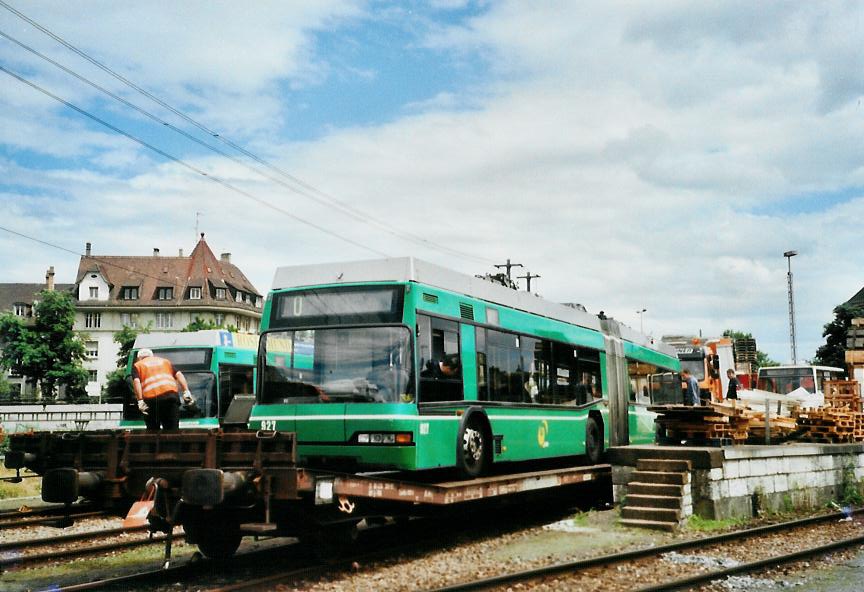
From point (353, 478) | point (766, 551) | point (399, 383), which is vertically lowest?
point (766, 551)

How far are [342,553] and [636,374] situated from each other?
35.1 feet

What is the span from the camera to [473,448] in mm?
12359

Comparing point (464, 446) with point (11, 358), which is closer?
point (464, 446)

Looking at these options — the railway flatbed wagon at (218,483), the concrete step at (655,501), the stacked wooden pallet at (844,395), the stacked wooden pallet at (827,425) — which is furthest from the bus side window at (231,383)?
the stacked wooden pallet at (844,395)

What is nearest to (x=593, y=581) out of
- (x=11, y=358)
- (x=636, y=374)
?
(x=636, y=374)

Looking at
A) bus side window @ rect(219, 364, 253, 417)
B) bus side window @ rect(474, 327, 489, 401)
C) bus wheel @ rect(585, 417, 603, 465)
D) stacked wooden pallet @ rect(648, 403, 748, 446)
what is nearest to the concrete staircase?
bus wheel @ rect(585, 417, 603, 465)

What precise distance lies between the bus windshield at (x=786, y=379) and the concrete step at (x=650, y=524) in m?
26.6

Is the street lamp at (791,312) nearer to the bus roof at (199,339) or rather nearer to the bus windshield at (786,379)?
the bus windshield at (786,379)

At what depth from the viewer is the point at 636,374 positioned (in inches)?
804

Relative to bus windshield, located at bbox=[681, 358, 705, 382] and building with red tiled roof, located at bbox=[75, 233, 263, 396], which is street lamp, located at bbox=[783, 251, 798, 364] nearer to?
bus windshield, located at bbox=[681, 358, 705, 382]

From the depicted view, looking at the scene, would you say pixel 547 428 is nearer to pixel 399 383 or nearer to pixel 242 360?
pixel 399 383

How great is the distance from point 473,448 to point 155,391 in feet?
13.9

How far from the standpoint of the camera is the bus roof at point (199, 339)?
20547 millimetres

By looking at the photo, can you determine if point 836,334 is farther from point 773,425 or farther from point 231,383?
point 231,383
